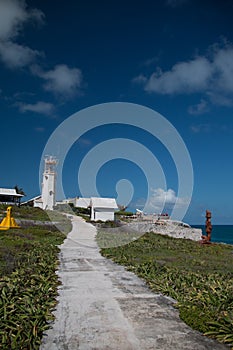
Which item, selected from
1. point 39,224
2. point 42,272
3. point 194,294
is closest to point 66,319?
point 194,294

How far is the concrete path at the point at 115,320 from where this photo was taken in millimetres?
5516

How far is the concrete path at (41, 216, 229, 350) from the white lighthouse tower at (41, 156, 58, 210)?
49.8 meters

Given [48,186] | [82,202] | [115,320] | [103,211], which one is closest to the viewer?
[115,320]

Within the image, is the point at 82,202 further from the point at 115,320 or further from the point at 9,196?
the point at 115,320

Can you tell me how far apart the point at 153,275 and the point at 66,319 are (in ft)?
16.7

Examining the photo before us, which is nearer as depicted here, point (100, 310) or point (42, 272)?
point (100, 310)

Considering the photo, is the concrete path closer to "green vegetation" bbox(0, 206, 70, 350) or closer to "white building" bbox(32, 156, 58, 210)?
"green vegetation" bbox(0, 206, 70, 350)

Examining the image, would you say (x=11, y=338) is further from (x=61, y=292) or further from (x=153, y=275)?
(x=153, y=275)

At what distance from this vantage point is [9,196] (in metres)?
61.4

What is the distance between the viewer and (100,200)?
162 ft

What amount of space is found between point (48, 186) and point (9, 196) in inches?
323

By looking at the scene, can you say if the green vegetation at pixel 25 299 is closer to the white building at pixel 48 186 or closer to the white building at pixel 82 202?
the white building at pixel 48 186

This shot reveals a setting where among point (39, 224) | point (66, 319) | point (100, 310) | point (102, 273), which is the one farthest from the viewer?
point (39, 224)

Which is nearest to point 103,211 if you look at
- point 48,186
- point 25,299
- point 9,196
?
point 48,186
